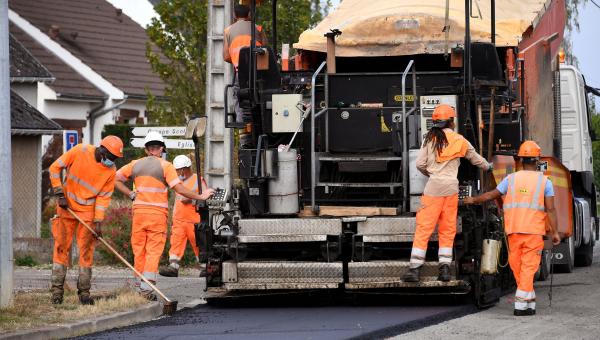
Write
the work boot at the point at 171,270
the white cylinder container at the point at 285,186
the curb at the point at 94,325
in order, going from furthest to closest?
the work boot at the point at 171,270
the white cylinder container at the point at 285,186
the curb at the point at 94,325

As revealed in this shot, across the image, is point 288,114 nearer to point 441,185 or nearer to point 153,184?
point 153,184

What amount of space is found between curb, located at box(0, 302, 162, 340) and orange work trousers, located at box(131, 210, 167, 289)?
0.67 m

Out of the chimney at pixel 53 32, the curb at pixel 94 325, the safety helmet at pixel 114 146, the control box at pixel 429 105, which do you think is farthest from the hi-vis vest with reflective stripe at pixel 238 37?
the chimney at pixel 53 32

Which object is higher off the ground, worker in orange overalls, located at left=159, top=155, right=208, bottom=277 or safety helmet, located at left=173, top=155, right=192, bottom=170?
safety helmet, located at left=173, top=155, right=192, bottom=170

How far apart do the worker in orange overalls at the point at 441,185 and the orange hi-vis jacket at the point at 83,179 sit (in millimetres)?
3264

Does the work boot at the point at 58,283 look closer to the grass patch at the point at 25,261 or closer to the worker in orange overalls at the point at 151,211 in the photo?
the worker in orange overalls at the point at 151,211

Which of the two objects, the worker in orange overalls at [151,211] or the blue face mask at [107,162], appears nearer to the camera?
the blue face mask at [107,162]

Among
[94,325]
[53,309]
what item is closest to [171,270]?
[53,309]

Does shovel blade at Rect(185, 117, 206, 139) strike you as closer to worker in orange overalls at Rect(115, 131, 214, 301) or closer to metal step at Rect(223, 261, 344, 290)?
worker in orange overalls at Rect(115, 131, 214, 301)

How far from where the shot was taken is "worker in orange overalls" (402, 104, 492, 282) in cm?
1316

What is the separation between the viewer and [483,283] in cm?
1340

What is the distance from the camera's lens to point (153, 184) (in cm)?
1418

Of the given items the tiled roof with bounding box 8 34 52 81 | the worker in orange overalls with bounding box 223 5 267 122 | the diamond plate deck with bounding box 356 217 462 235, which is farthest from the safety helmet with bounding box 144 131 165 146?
the tiled roof with bounding box 8 34 52 81

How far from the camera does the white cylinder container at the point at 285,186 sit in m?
14.1
